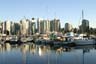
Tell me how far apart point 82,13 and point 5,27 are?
77.8 m

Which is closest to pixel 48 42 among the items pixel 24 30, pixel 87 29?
pixel 87 29

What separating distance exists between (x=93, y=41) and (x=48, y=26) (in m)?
55.7

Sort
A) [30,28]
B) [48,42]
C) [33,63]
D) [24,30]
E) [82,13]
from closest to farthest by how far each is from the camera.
Answer: [33,63] < [82,13] < [48,42] < [24,30] < [30,28]

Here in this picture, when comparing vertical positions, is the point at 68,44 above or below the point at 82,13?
below

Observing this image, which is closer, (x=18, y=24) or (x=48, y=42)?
(x=48, y=42)

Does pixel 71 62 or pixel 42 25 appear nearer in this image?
pixel 71 62

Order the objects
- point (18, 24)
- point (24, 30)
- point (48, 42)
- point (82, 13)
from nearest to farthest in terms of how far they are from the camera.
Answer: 1. point (82, 13)
2. point (48, 42)
3. point (24, 30)
4. point (18, 24)

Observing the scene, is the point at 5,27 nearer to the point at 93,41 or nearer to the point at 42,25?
the point at 42,25

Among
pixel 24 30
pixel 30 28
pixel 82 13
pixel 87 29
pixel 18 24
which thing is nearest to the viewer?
pixel 82 13

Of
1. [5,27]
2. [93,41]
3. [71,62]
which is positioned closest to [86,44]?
[93,41]

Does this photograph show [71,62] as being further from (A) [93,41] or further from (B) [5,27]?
(B) [5,27]

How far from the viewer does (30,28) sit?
5305 inches

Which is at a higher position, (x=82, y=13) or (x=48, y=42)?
(x=82, y=13)

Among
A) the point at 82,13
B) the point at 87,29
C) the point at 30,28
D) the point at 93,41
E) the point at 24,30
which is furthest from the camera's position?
the point at 30,28
